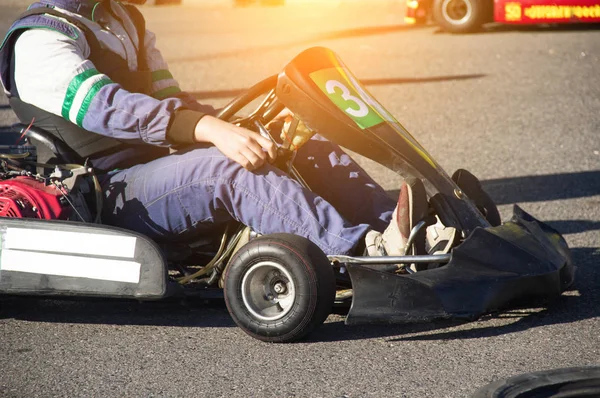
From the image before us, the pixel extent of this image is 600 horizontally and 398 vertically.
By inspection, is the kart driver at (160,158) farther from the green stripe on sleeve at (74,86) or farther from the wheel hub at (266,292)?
the wheel hub at (266,292)

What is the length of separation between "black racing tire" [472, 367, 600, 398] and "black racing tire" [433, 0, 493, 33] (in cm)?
870

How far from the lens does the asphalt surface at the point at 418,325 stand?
282cm

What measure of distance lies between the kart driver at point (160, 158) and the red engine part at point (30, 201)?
216 mm

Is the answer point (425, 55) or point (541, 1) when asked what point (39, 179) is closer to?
point (425, 55)

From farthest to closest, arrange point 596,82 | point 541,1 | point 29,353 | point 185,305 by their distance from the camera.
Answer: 1. point 541,1
2. point 596,82
3. point 185,305
4. point 29,353

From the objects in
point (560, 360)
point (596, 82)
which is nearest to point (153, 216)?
point (560, 360)

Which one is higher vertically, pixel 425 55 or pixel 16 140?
pixel 16 140

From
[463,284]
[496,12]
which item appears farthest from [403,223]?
[496,12]

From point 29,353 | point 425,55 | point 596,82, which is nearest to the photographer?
point 29,353

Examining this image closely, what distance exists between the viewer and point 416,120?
6977mm

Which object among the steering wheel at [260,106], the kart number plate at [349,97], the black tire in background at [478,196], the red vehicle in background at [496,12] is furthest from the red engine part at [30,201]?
the red vehicle in background at [496,12]

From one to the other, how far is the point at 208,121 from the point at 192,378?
905 mm

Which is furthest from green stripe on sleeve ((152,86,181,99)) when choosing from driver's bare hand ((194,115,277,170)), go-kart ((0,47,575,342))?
driver's bare hand ((194,115,277,170))

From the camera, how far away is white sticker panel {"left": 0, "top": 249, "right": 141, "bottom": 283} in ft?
10.1
